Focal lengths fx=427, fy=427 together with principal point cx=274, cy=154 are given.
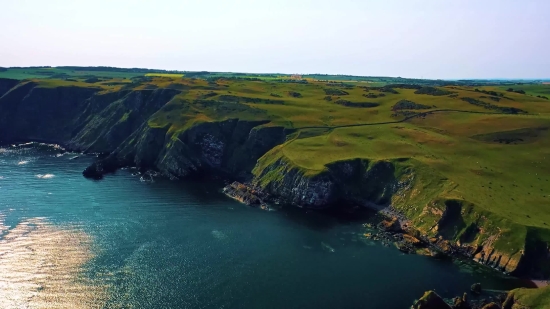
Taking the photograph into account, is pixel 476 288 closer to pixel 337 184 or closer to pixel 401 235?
pixel 401 235

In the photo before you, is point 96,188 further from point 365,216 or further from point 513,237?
point 513,237

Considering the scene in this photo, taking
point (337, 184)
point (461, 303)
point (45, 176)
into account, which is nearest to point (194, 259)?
point (461, 303)

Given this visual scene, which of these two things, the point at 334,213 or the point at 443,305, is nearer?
the point at 443,305

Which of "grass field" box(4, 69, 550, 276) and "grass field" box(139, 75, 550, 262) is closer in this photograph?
"grass field" box(4, 69, 550, 276)

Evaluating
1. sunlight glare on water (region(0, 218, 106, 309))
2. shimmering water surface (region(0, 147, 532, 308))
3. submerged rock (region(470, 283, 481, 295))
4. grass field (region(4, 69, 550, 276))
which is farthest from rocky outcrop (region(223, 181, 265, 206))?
submerged rock (region(470, 283, 481, 295))

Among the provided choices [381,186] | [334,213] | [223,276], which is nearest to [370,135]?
[381,186]

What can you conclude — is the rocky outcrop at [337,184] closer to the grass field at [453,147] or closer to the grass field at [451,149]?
the grass field at [453,147]

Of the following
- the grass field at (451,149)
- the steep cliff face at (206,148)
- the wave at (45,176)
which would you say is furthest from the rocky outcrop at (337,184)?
the wave at (45,176)

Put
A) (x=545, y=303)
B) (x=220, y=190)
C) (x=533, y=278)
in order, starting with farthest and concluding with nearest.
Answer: (x=220, y=190)
(x=533, y=278)
(x=545, y=303)

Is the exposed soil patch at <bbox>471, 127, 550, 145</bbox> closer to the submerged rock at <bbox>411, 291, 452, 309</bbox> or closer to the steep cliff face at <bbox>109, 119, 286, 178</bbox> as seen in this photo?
the steep cliff face at <bbox>109, 119, 286, 178</bbox>

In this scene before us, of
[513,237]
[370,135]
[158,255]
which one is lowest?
[158,255]
